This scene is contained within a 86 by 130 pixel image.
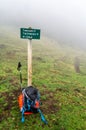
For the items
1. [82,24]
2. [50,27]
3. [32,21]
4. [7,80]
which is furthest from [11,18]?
[7,80]

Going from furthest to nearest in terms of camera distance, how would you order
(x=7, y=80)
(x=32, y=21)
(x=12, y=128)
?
(x=32, y=21) → (x=7, y=80) → (x=12, y=128)

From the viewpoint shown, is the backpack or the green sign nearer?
the backpack

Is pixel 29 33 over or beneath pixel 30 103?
over

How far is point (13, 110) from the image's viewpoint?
1647 centimetres

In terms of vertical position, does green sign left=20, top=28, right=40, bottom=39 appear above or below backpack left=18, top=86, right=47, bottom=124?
above

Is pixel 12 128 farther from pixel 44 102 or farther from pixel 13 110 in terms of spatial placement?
pixel 44 102

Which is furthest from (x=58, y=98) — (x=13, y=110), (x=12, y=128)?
(x=12, y=128)

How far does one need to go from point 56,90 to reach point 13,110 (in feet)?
20.5

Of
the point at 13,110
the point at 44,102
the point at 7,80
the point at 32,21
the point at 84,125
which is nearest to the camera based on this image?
the point at 84,125

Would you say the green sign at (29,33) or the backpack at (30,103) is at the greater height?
the green sign at (29,33)

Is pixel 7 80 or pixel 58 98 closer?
pixel 58 98

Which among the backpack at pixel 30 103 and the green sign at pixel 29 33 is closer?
the backpack at pixel 30 103

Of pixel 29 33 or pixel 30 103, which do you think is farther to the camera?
pixel 29 33

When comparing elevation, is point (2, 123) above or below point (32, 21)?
below
